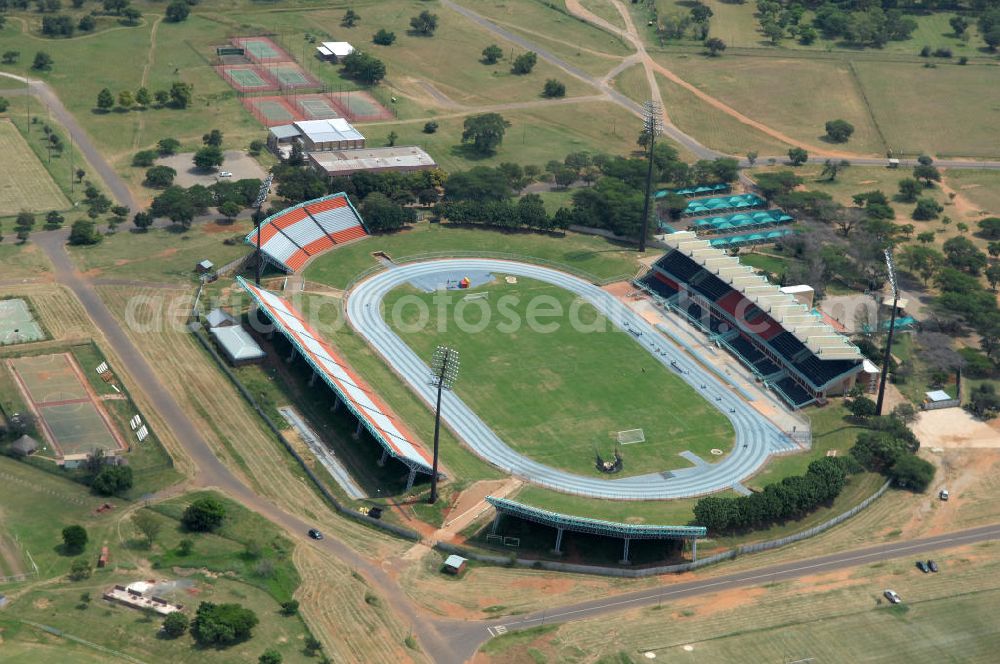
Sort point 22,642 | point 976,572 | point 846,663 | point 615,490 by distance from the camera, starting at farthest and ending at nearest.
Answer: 1. point 615,490
2. point 976,572
3. point 846,663
4. point 22,642

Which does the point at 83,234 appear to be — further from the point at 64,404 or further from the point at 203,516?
the point at 203,516

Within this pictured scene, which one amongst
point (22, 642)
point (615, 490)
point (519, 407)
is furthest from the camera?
point (519, 407)

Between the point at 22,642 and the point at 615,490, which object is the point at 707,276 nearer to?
the point at 615,490

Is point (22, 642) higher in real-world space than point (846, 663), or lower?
lower

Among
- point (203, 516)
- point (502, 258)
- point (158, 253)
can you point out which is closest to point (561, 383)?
point (502, 258)

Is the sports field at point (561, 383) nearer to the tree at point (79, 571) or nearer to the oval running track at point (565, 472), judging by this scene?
the oval running track at point (565, 472)

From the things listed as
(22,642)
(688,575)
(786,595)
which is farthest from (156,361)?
(786,595)
